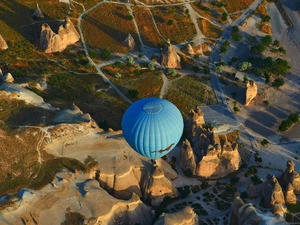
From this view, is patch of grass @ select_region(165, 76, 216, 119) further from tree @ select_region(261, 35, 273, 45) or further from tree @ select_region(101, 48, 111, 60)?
tree @ select_region(261, 35, 273, 45)

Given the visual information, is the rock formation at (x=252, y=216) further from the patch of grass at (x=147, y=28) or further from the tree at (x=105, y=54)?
the patch of grass at (x=147, y=28)

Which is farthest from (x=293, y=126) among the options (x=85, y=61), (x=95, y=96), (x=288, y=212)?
(x=85, y=61)

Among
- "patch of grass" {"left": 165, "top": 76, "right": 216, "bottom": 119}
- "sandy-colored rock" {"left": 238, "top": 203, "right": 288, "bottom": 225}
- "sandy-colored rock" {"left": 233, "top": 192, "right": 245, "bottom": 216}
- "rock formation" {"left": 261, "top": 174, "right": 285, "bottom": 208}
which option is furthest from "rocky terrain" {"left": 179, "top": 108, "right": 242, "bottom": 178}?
"patch of grass" {"left": 165, "top": 76, "right": 216, "bottom": 119}

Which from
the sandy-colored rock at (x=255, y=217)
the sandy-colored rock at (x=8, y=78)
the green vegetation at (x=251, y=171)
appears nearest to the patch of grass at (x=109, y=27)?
the sandy-colored rock at (x=8, y=78)

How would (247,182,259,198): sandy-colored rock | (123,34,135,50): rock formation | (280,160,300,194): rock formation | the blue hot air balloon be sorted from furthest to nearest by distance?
(123,34,135,50): rock formation → (247,182,259,198): sandy-colored rock → (280,160,300,194): rock formation → the blue hot air balloon

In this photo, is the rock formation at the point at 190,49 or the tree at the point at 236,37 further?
the tree at the point at 236,37

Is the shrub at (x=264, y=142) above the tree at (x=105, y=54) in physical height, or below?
below

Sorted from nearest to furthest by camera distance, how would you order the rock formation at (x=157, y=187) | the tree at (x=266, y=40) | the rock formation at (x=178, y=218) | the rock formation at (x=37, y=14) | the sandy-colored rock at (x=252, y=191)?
the rock formation at (x=178, y=218) → the rock formation at (x=157, y=187) → the sandy-colored rock at (x=252, y=191) → the tree at (x=266, y=40) → the rock formation at (x=37, y=14)
